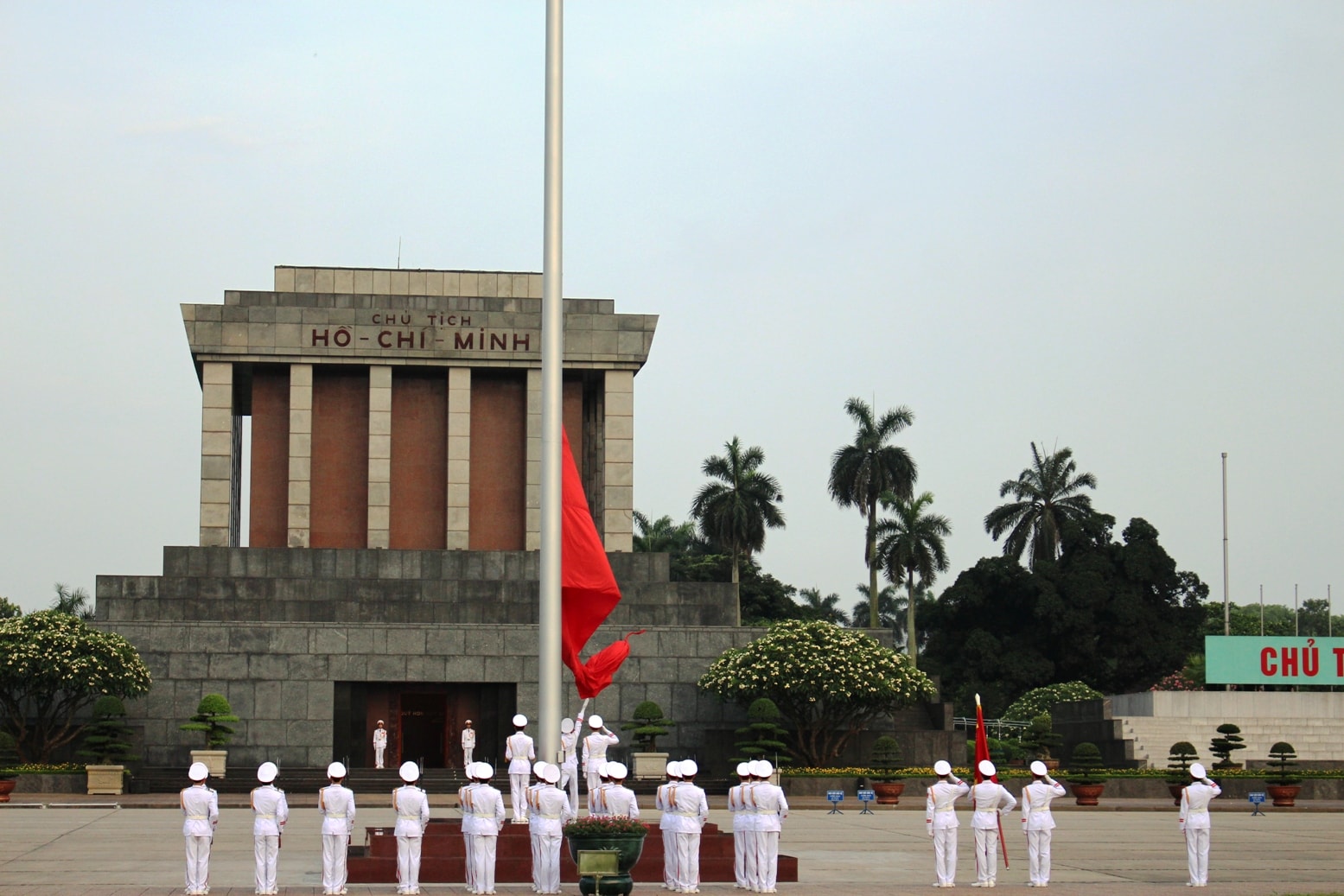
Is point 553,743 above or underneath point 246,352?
underneath

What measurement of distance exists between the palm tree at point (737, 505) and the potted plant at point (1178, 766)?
4122 cm

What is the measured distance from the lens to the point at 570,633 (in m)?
22.4

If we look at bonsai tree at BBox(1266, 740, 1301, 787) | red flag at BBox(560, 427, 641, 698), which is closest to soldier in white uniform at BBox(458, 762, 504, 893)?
red flag at BBox(560, 427, 641, 698)

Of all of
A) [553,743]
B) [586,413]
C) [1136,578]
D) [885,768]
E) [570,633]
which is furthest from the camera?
[1136,578]

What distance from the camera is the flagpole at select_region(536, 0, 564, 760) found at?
1908cm

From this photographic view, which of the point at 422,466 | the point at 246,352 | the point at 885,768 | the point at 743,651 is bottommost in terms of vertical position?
the point at 885,768

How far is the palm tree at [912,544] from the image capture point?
78938 millimetres

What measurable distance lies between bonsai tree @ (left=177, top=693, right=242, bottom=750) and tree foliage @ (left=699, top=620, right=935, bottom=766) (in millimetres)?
10495

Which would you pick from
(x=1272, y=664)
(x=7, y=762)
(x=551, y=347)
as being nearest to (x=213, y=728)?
(x=7, y=762)

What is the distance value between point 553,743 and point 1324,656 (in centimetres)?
3327

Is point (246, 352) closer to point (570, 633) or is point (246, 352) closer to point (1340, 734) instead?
point (570, 633)

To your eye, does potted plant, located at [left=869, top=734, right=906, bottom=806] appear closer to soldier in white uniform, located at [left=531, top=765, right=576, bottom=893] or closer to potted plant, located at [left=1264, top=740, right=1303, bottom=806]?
potted plant, located at [left=1264, top=740, right=1303, bottom=806]

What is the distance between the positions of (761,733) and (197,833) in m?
20.9

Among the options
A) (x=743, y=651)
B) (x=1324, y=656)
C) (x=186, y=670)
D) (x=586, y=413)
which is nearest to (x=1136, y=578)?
(x=1324, y=656)
